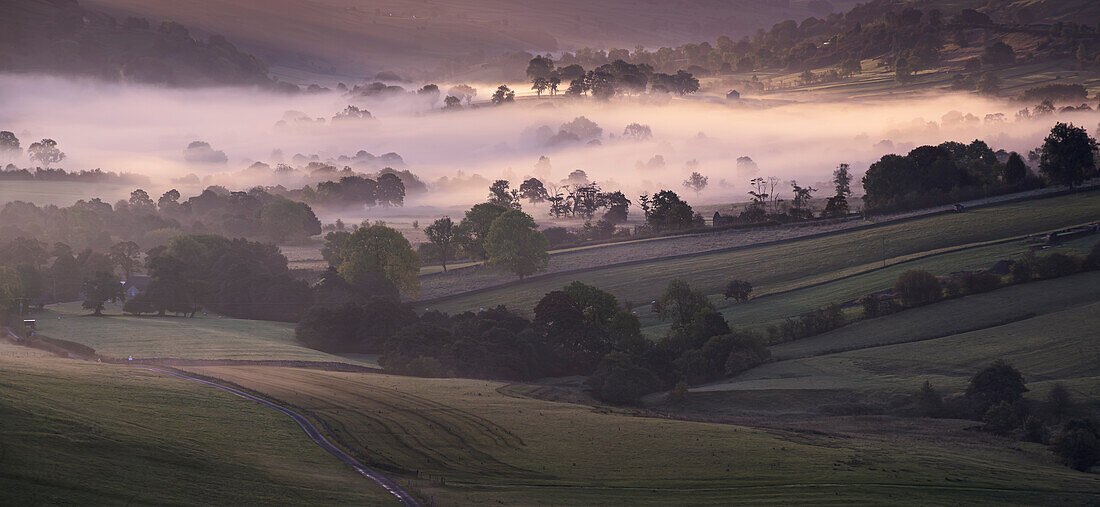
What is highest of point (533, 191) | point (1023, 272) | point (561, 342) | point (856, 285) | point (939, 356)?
point (533, 191)

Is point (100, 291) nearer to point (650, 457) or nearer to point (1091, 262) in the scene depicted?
point (650, 457)

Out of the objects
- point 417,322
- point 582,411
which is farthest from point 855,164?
point 582,411

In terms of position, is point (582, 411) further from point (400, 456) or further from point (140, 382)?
point (140, 382)

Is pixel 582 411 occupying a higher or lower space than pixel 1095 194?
lower

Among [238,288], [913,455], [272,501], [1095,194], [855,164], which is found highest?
[855,164]

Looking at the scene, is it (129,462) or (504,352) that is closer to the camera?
(129,462)

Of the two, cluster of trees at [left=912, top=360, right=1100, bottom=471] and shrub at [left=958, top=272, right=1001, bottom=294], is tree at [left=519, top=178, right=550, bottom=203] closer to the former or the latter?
shrub at [left=958, top=272, right=1001, bottom=294]

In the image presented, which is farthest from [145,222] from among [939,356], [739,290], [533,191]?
[939,356]
